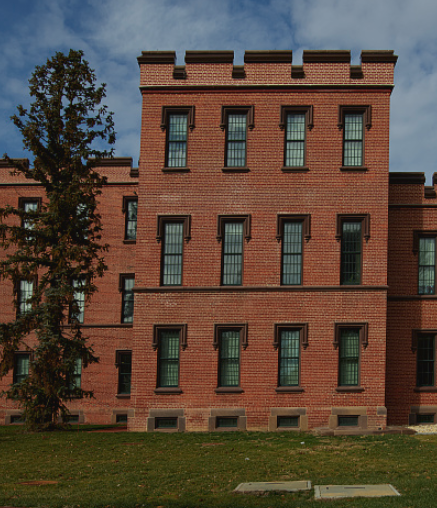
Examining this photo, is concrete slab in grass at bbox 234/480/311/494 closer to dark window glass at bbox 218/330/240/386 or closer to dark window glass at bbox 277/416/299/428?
dark window glass at bbox 277/416/299/428

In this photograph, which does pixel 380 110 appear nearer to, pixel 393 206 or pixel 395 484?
pixel 393 206

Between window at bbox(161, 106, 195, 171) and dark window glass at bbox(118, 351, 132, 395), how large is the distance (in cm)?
1068

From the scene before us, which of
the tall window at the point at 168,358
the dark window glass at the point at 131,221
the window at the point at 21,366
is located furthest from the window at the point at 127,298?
the tall window at the point at 168,358

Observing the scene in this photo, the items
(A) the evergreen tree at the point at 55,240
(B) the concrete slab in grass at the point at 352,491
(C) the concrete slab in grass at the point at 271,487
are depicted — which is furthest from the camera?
(A) the evergreen tree at the point at 55,240

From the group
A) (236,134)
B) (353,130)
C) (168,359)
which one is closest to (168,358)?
(168,359)

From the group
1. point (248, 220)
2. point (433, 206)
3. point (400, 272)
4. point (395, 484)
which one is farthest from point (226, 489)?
point (433, 206)

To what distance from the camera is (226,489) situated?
1341cm

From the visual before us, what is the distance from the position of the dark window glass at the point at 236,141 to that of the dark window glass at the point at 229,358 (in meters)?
6.22

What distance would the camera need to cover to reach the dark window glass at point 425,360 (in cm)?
2541

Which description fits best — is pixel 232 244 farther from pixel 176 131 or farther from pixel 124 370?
pixel 124 370

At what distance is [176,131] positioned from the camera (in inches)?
977

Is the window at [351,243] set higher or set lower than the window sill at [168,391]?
higher

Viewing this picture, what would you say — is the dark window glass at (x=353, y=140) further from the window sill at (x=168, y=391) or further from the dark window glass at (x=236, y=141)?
the window sill at (x=168, y=391)

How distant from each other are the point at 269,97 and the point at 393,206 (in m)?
6.40
